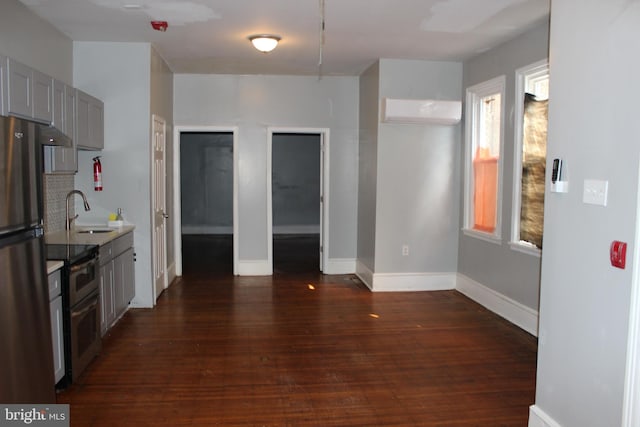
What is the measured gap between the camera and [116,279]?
14.8 feet

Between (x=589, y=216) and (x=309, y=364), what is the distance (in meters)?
2.26

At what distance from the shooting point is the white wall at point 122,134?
5.08 m

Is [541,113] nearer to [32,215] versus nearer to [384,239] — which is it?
[384,239]

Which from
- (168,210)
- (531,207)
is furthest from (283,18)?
(168,210)

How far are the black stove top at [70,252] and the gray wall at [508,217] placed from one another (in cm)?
365

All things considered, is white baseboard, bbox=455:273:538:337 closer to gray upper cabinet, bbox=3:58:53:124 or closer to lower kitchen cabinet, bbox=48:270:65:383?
lower kitchen cabinet, bbox=48:270:65:383

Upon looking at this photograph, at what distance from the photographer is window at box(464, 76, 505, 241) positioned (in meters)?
5.14

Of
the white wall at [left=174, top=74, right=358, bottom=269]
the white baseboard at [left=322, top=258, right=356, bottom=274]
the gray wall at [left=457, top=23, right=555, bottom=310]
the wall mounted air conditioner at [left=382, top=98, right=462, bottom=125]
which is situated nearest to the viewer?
the gray wall at [left=457, top=23, right=555, bottom=310]

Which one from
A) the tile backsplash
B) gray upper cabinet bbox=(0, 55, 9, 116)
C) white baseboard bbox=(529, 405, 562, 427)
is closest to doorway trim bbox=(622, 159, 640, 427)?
white baseboard bbox=(529, 405, 562, 427)

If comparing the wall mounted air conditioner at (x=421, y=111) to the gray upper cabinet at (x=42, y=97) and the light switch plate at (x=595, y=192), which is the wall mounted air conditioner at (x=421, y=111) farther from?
the light switch plate at (x=595, y=192)

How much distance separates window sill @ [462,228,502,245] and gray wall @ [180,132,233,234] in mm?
6259

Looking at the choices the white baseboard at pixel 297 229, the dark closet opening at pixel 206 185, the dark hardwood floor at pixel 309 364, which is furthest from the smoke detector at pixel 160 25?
the white baseboard at pixel 297 229

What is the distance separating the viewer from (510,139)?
4.87m

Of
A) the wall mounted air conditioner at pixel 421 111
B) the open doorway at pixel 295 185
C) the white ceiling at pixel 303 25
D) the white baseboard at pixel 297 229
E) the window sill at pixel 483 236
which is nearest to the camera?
the white ceiling at pixel 303 25
